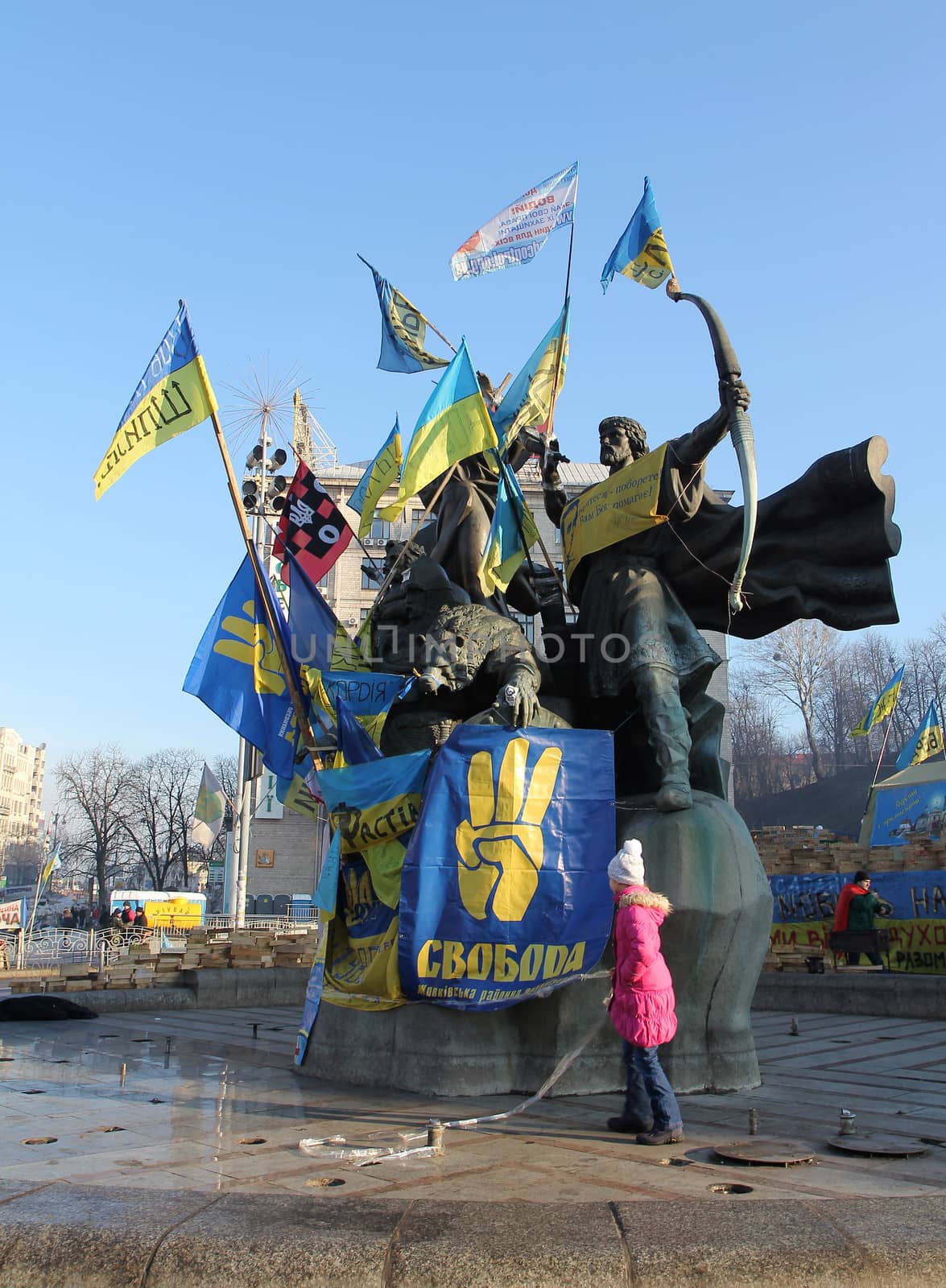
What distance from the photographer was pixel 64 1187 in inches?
164

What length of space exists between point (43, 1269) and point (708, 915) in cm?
487

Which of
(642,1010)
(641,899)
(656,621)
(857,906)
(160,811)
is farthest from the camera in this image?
(160,811)

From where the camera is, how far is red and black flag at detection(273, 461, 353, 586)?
12.6 meters

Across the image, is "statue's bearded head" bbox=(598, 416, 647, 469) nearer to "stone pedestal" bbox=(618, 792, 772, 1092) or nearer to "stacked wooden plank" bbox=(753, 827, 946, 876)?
"stone pedestal" bbox=(618, 792, 772, 1092)

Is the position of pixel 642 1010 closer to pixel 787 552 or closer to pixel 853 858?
pixel 787 552

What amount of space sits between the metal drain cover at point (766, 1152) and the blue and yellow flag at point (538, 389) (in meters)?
7.63

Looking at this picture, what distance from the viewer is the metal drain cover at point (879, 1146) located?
5332mm

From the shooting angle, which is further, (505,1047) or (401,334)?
(401,334)

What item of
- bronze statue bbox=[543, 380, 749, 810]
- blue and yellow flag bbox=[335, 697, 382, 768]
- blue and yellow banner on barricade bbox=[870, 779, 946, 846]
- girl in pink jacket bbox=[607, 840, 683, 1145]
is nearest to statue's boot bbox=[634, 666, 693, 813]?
bronze statue bbox=[543, 380, 749, 810]

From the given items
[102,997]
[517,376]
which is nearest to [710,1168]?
[517,376]

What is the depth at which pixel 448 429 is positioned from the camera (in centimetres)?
930

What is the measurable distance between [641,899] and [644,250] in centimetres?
634

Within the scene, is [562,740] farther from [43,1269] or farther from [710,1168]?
[43,1269]

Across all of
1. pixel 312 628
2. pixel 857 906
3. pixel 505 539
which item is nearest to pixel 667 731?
pixel 505 539
